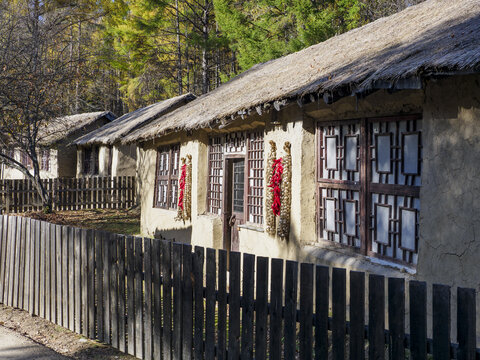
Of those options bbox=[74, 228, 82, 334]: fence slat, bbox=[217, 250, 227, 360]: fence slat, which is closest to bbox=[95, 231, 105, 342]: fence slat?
bbox=[74, 228, 82, 334]: fence slat

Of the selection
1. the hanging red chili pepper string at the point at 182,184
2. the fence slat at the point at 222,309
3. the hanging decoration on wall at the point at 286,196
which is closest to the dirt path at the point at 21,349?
the fence slat at the point at 222,309

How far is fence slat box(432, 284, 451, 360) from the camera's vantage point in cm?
321

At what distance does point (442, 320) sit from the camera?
10.6ft

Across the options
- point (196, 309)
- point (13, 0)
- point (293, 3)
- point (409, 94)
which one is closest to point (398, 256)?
point (409, 94)

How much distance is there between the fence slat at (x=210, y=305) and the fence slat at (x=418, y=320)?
1.86 metres

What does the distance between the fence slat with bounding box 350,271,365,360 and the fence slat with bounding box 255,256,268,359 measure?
81cm

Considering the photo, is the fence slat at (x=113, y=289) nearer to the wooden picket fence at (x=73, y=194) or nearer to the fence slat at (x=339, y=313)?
the fence slat at (x=339, y=313)

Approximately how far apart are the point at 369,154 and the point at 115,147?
17128 mm

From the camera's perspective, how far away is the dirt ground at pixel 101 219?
52.4 feet

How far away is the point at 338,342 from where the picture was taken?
3.75 meters

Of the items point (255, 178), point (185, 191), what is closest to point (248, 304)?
point (255, 178)

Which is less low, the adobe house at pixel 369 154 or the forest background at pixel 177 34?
the forest background at pixel 177 34

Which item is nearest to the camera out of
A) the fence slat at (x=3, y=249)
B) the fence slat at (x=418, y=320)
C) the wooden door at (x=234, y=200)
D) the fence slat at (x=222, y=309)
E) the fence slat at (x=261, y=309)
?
the fence slat at (x=418, y=320)

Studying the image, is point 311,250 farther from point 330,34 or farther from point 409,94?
point 330,34
